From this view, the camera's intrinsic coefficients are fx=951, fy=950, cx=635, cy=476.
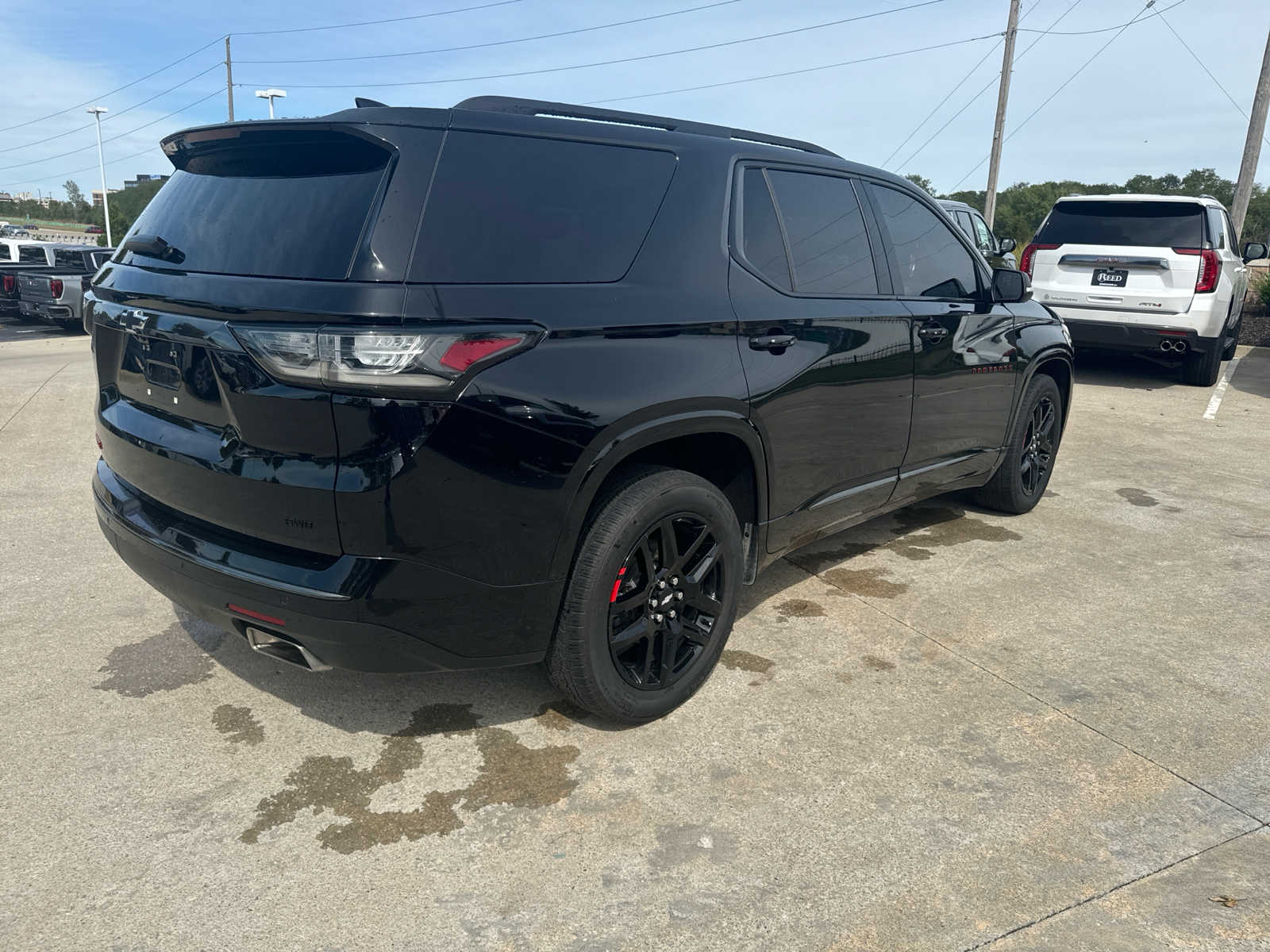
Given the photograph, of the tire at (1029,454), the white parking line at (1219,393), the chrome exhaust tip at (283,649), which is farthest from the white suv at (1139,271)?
the chrome exhaust tip at (283,649)

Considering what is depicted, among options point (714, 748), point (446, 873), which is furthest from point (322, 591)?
point (714, 748)

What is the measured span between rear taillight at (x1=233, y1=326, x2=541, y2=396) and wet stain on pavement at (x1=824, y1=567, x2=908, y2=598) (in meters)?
2.55

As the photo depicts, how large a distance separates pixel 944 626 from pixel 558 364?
2241 mm

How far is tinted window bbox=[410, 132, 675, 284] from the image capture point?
7.94 ft

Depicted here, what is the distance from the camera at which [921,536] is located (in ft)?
16.8

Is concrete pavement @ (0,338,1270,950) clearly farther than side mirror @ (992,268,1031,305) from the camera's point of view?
No

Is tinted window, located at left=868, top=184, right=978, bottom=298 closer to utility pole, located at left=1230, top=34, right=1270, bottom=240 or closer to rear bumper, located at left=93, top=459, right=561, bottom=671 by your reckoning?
rear bumper, located at left=93, top=459, right=561, bottom=671

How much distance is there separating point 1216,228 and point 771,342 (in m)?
8.82

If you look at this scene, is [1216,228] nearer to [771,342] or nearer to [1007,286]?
[1007,286]

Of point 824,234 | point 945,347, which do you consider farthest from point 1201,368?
point 824,234

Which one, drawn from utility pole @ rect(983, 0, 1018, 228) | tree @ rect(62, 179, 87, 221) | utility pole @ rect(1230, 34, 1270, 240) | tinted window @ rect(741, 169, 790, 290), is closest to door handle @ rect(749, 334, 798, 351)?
tinted window @ rect(741, 169, 790, 290)

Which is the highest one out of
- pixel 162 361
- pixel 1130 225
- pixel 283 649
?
pixel 1130 225

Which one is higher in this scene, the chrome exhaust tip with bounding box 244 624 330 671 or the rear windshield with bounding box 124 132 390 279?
the rear windshield with bounding box 124 132 390 279

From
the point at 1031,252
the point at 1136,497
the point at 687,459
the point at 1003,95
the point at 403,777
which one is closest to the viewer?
the point at 403,777
